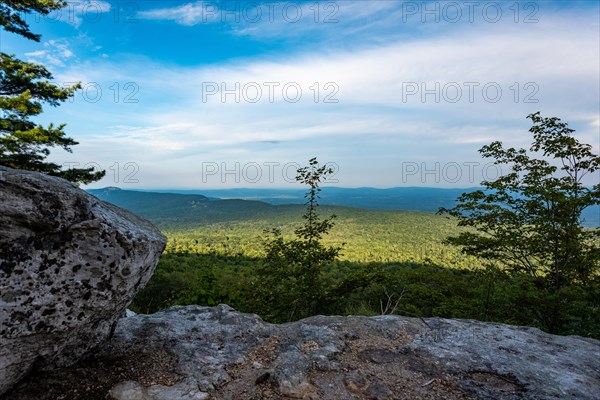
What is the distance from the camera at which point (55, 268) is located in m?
2.73

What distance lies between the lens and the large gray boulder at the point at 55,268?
2535mm

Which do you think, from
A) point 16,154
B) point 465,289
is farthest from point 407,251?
point 16,154

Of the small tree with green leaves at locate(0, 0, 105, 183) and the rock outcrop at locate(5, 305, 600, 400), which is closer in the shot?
the rock outcrop at locate(5, 305, 600, 400)

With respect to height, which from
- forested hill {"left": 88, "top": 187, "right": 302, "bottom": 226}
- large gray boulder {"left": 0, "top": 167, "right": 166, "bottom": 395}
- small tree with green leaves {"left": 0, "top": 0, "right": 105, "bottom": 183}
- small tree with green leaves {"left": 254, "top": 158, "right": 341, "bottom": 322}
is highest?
small tree with green leaves {"left": 0, "top": 0, "right": 105, "bottom": 183}

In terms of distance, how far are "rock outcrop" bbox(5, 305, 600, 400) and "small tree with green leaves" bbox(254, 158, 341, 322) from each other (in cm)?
428

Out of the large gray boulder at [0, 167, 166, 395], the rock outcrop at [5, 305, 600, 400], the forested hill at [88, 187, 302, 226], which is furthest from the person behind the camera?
the forested hill at [88, 187, 302, 226]

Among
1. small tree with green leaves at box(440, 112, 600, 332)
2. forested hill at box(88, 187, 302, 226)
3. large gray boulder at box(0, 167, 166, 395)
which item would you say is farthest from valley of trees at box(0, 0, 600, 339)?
forested hill at box(88, 187, 302, 226)

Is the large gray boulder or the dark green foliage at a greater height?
the dark green foliage

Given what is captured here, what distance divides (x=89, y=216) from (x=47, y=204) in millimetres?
350

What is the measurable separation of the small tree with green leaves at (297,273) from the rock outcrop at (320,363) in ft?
14.0

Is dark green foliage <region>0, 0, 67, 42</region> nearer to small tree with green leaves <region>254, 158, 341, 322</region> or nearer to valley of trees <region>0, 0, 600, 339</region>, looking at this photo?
valley of trees <region>0, 0, 600, 339</region>

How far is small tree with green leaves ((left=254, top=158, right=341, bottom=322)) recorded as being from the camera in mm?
9195

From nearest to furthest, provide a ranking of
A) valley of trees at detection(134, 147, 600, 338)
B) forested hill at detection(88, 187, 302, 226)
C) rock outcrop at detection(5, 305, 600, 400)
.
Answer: rock outcrop at detection(5, 305, 600, 400)
valley of trees at detection(134, 147, 600, 338)
forested hill at detection(88, 187, 302, 226)

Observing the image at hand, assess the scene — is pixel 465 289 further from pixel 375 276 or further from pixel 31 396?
pixel 31 396
